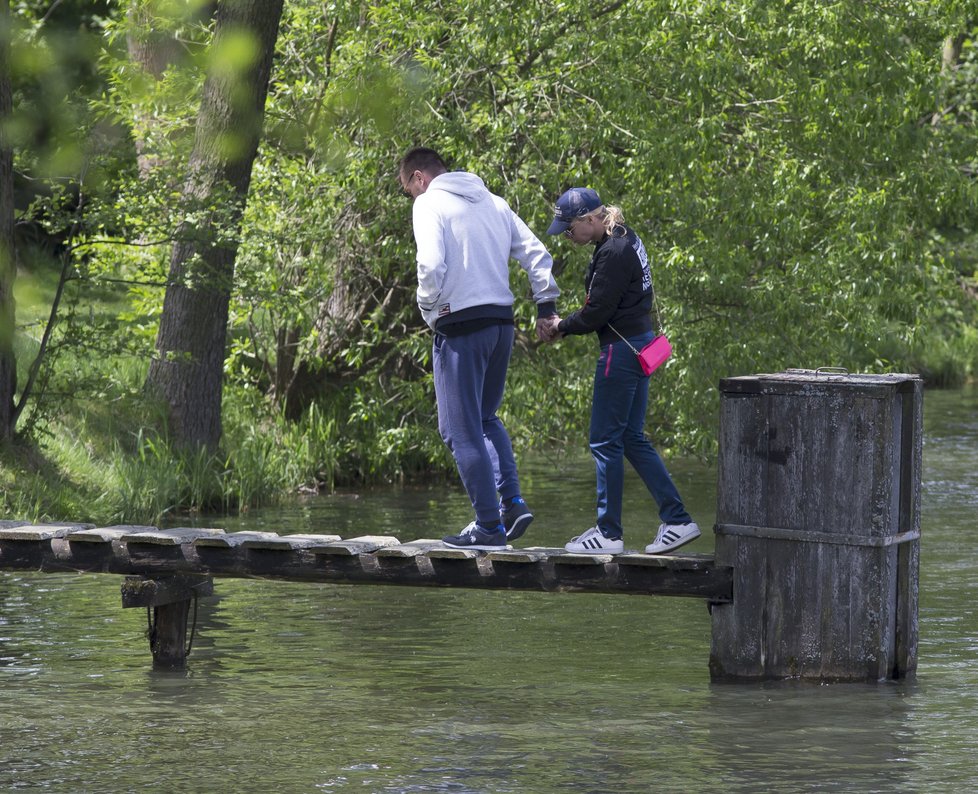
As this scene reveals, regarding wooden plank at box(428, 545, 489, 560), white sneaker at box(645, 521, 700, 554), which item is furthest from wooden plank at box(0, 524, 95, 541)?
white sneaker at box(645, 521, 700, 554)

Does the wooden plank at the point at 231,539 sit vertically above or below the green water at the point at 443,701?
above

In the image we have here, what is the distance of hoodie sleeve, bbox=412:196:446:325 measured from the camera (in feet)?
28.5

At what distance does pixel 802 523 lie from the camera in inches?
334

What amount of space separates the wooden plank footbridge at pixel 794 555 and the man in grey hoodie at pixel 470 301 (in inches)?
16.4

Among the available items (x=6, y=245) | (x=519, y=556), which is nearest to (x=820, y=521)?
(x=519, y=556)

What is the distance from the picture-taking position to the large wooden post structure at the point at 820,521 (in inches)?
331

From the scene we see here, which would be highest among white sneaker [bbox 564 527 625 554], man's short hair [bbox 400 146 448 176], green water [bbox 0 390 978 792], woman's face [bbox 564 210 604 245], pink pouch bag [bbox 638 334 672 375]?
man's short hair [bbox 400 146 448 176]

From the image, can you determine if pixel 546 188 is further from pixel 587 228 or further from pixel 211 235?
pixel 587 228

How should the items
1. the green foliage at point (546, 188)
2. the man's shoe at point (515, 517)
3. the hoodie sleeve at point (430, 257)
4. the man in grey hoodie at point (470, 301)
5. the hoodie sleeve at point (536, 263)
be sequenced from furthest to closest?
the green foliage at point (546, 188) → the man's shoe at point (515, 517) → the hoodie sleeve at point (536, 263) → the man in grey hoodie at point (470, 301) → the hoodie sleeve at point (430, 257)

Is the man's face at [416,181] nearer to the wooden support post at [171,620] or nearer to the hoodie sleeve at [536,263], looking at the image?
the hoodie sleeve at [536,263]

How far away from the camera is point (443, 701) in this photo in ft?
28.9

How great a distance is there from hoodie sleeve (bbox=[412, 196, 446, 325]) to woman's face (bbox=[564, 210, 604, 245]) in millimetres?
762

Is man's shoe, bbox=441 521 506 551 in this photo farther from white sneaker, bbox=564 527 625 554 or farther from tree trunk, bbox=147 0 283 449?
tree trunk, bbox=147 0 283 449

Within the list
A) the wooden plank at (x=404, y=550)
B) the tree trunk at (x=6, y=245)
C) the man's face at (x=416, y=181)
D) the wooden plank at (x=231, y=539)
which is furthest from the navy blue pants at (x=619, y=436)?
the tree trunk at (x=6, y=245)
